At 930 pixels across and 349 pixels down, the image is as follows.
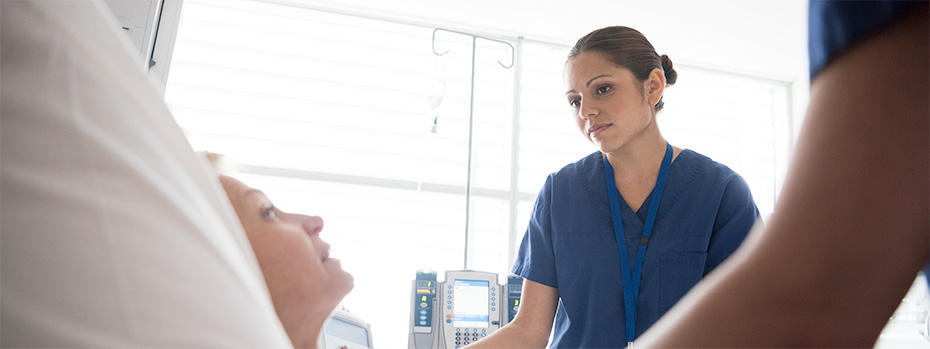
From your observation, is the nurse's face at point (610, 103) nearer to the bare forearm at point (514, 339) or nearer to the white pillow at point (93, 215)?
the bare forearm at point (514, 339)

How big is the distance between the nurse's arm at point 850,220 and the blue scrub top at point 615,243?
4.47 ft

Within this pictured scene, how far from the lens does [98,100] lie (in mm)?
373

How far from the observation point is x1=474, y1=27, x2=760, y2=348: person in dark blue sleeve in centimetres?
164

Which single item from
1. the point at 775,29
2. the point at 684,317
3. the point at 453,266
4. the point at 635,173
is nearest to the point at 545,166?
the point at 453,266

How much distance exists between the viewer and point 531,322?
67.9 inches

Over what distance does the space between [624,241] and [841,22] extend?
4.72 feet

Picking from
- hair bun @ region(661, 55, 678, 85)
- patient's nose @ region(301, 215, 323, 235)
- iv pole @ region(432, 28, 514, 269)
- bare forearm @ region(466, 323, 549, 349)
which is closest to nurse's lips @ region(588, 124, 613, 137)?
hair bun @ region(661, 55, 678, 85)

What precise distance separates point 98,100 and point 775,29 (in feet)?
13.3

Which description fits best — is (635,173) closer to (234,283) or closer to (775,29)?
(234,283)

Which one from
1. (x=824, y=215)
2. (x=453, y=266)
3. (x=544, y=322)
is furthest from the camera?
(x=453, y=266)

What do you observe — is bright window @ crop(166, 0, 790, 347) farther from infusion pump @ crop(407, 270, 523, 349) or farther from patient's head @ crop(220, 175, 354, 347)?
patient's head @ crop(220, 175, 354, 347)

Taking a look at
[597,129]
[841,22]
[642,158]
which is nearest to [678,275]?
[642,158]

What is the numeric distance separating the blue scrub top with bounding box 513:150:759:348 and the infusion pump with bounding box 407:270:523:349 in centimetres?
125

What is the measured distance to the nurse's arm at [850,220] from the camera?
308mm
